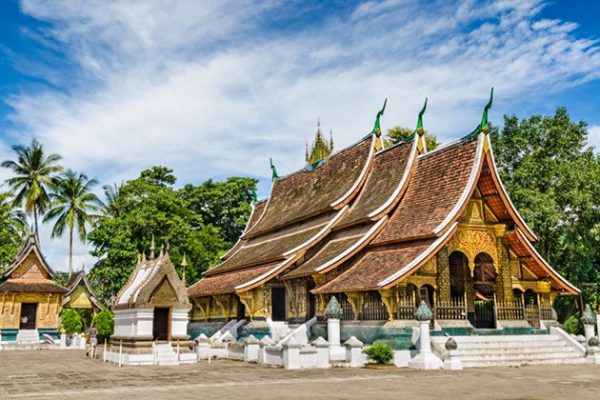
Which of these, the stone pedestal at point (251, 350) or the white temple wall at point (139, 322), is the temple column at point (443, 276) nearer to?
the stone pedestal at point (251, 350)

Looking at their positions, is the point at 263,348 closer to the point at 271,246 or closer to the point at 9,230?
the point at 271,246

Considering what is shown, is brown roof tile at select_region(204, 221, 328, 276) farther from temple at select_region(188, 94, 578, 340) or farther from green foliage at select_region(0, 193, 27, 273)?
green foliage at select_region(0, 193, 27, 273)

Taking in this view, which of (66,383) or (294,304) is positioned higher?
(294,304)

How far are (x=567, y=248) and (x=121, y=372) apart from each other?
65.2ft

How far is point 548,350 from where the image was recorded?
16328 millimetres

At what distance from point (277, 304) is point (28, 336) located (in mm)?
17161

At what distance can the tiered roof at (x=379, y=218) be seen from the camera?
16.6m

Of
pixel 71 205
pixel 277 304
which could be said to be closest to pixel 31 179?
pixel 71 205

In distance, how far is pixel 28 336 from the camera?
3064cm

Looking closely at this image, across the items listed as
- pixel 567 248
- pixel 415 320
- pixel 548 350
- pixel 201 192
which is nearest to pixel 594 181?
pixel 567 248

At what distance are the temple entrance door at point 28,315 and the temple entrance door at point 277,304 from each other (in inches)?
692

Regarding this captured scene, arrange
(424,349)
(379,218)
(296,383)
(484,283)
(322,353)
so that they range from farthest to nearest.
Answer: (379,218) < (484,283) < (322,353) < (424,349) < (296,383)

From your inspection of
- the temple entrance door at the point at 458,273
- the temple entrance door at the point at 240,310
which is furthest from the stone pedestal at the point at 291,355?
the temple entrance door at the point at 240,310

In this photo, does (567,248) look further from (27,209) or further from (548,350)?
(27,209)
